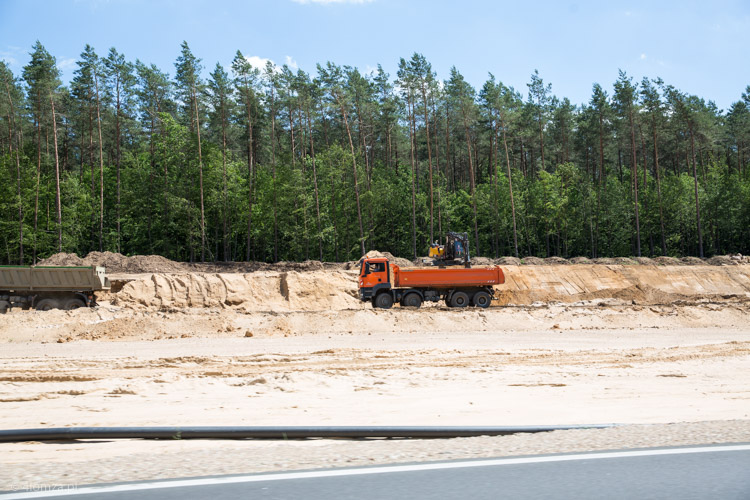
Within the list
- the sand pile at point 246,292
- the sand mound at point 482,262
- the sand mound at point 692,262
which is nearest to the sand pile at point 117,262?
the sand pile at point 246,292

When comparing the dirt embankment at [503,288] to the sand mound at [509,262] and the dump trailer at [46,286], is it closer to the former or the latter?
the dump trailer at [46,286]

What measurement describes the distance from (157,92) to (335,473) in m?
55.5

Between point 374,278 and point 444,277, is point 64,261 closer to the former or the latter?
point 374,278

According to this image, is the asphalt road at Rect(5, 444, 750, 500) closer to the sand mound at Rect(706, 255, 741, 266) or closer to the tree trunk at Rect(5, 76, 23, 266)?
the sand mound at Rect(706, 255, 741, 266)

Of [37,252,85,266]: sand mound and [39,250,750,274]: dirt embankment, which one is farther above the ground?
→ [37,252,85,266]: sand mound

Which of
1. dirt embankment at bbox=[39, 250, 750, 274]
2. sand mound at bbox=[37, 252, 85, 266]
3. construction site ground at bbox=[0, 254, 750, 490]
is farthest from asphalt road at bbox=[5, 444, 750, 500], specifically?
sand mound at bbox=[37, 252, 85, 266]

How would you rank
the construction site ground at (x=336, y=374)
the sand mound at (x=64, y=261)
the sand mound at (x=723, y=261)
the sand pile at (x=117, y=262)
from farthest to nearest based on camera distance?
the sand mound at (x=723, y=261)
the sand pile at (x=117, y=262)
the sand mound at (x=64, y=261)
the construction site ground at (x=336, y=374)

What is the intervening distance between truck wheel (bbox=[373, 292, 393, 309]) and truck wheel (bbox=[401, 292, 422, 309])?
0.63m

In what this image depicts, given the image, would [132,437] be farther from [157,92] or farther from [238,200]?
[157,92]

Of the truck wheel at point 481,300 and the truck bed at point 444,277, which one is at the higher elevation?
the truck bed at point 444,277

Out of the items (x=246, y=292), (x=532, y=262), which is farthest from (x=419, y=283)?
(x=532, y=262)

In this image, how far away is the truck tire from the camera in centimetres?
2664

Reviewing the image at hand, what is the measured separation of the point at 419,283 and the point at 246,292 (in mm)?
8729

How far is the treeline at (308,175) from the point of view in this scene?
46031mm
